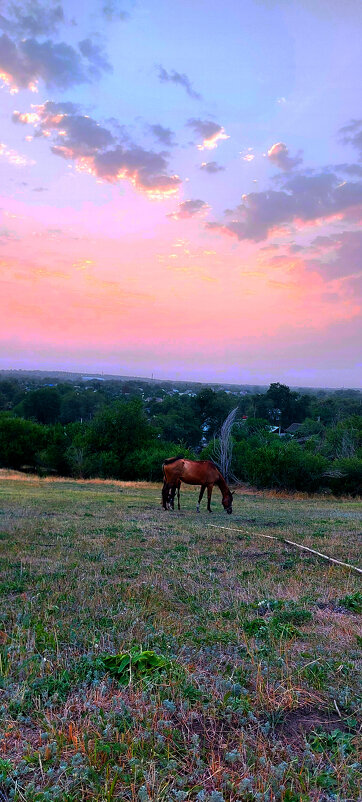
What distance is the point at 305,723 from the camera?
315 centimetres

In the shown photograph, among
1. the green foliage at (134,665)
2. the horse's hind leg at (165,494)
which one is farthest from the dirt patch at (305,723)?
the horse's hind leg at (165,494)

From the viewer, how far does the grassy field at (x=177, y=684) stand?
8.38 ft

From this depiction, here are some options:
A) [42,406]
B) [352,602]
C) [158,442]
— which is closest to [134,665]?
[352,602]

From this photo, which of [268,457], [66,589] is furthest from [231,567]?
[268,457]

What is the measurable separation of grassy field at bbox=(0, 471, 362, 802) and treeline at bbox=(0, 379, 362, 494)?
33.2m

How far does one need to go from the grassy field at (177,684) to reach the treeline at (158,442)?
109ft

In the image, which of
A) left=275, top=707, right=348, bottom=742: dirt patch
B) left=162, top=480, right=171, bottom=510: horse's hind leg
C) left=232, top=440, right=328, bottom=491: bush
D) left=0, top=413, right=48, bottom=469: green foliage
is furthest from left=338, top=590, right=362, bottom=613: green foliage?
left=0, top=413, right=48, bottom=469: green foliage

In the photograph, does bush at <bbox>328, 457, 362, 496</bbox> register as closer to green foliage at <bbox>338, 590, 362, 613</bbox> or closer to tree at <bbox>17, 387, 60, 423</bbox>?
green foliage at <bbox>338, 590, 362, 613</bbox>

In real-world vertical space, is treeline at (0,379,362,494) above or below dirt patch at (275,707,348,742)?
below

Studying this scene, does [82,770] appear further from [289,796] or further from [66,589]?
[66,589]

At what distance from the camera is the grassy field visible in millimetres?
2553

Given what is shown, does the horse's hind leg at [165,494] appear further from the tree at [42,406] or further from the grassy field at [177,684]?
the tree at [42,406]

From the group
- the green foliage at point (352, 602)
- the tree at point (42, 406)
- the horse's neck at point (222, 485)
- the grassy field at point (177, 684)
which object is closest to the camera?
the grassy field at point (177, 684)

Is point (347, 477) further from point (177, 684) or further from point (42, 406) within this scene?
point (42, 406)
